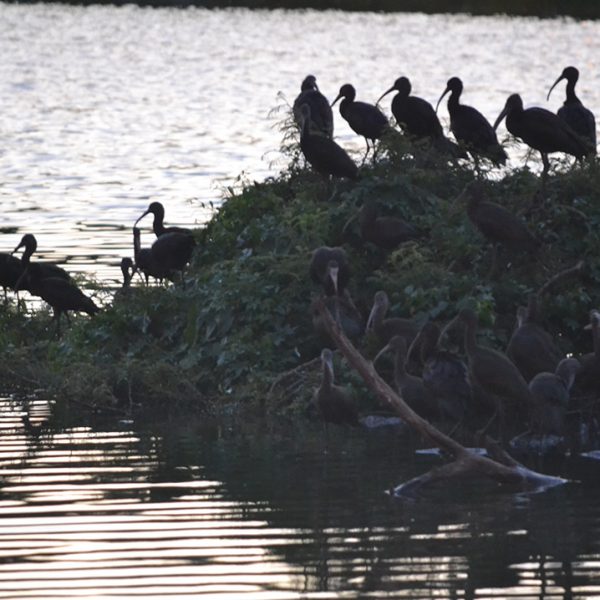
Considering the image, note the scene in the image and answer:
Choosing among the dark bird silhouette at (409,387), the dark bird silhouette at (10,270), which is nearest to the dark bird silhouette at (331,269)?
the dark bird silhouette at (409,387)

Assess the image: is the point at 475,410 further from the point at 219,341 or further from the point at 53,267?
the point at 53,267

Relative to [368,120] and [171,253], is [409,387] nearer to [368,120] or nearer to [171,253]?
[171,253]

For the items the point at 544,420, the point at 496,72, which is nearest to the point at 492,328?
the point at 544,420

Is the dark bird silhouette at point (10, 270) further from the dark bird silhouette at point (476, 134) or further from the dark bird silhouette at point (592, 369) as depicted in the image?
the dark bird silhouette at point (592, 369)

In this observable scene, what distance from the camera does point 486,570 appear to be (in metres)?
11.6

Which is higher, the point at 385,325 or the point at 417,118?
the point at 417,118

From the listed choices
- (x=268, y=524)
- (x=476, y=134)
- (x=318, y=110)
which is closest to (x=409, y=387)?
(x=268, y=524)

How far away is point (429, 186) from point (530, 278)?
175 cm

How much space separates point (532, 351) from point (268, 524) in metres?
3.59

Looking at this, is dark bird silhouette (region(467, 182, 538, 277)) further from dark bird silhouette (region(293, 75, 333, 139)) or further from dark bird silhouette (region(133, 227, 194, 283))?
dark bird silhouette (region(133, 227, 194, 283))

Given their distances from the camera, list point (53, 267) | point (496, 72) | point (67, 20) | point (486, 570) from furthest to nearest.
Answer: point (67, 20) < point (496, 72) < point (53, 267) < point (486, 570)

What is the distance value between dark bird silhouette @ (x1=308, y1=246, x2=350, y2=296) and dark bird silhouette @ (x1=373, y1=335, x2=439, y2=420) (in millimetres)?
992

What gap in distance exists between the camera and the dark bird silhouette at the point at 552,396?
585 inches

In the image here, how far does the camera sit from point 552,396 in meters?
14.8
